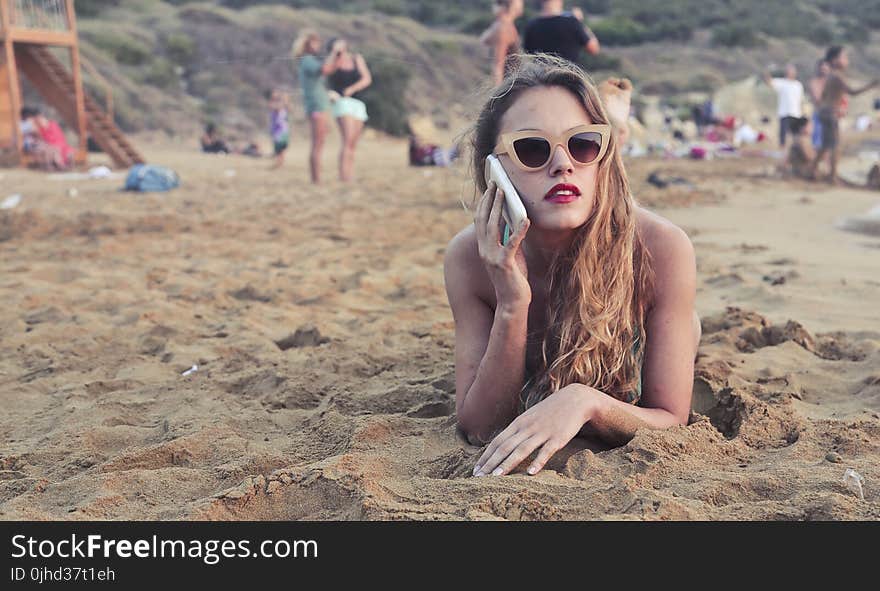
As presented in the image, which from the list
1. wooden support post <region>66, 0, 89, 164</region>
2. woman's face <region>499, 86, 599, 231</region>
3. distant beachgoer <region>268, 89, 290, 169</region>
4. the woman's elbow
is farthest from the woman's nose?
wooden support post <region>66, 0, 89, 164</region>

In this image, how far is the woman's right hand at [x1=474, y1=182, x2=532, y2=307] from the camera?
2.24m

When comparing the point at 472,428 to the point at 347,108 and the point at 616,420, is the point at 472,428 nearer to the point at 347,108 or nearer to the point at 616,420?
the point at 616,420

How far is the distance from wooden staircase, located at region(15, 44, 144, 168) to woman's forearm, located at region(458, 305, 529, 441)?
1210 centimetres

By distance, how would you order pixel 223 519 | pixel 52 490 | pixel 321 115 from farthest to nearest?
pixel 321 115 → pixel 52 490 → pixel 223 519

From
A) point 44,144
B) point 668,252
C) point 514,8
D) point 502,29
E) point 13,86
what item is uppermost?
point 514,8

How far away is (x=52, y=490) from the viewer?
224cm

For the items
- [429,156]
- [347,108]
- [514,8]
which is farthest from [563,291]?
[429,156]

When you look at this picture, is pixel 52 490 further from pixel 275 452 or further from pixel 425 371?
pixel 425 371

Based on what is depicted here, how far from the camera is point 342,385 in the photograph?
3174 mm

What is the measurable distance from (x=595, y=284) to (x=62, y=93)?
13502 millimetres

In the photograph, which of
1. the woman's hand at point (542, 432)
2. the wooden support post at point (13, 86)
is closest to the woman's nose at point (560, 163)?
the woman's hand at point (542, 432)

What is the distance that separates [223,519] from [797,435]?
1595 millimetres

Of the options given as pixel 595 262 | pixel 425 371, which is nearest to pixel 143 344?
pixel 425 371
